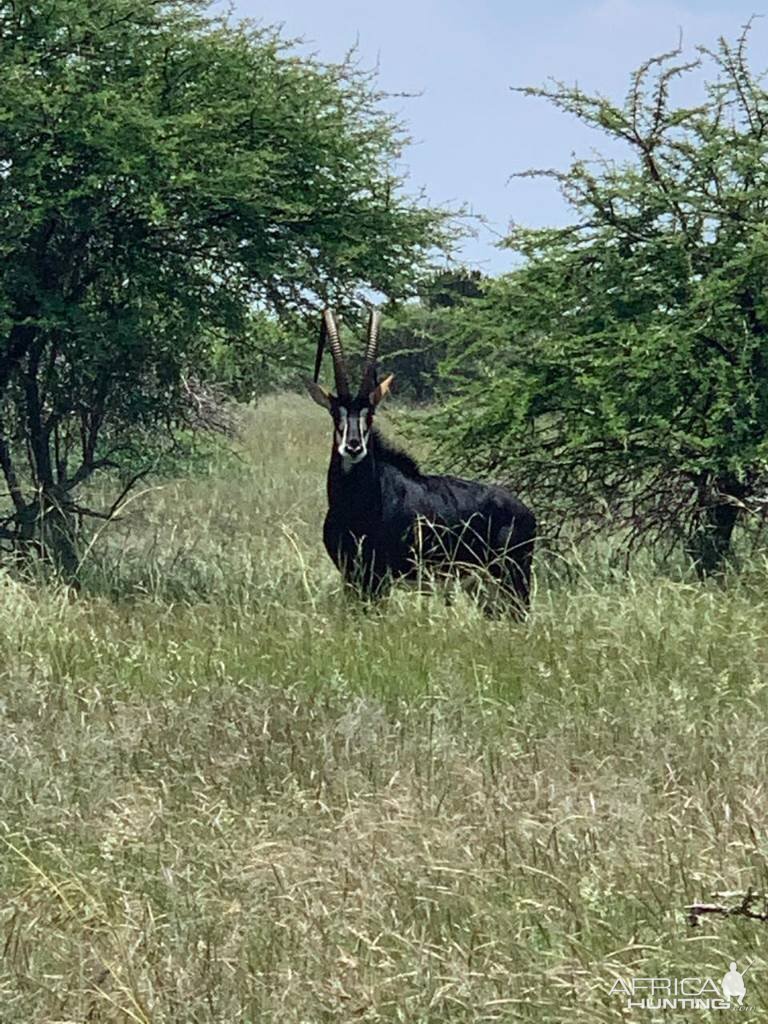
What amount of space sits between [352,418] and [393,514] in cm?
74

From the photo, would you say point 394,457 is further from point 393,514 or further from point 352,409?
point 352,409

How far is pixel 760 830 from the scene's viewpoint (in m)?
4.05

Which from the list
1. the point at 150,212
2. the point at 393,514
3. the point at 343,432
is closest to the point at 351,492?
the point at 393,514

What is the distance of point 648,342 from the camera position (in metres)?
10.0

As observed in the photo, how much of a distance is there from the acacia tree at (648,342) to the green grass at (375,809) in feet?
8.86

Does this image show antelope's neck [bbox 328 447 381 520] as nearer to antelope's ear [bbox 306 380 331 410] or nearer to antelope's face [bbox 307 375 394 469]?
antelope's face [bbox 307 375 394 469]

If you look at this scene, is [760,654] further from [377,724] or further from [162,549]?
[162,549]

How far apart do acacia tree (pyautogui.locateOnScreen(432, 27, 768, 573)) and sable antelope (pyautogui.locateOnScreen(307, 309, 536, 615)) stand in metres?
1.15

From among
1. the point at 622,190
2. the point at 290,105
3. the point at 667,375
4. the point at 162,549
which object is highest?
the point at 290,105

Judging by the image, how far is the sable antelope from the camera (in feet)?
28.5

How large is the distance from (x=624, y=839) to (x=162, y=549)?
8.63m

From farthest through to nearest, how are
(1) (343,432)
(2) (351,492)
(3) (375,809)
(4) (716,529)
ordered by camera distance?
(4) (716,529) → (2) (351,492) → (1) (343,432) → (3) (375,809)

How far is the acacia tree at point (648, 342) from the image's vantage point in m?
10.1

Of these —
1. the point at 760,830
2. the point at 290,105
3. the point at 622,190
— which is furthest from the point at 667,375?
the point at 760,830
